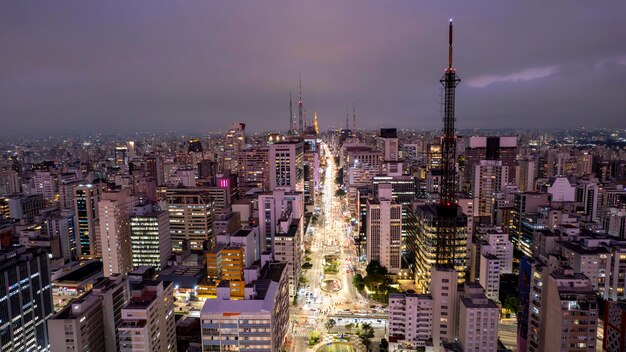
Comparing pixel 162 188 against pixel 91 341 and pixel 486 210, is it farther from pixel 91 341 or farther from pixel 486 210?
pixel 486 210

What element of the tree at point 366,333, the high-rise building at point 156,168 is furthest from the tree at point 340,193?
the tree at point 366,333

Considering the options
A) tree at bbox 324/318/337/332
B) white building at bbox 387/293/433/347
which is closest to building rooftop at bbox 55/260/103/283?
tree at bbox 324/318/337/332

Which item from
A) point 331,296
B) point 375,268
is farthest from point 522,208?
point 331,296

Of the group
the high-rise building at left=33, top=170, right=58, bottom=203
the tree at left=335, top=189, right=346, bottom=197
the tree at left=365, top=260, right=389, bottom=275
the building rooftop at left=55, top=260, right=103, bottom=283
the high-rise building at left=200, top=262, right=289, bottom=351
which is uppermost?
the high-rise building at left=33, top=170, right=58, bottom=203

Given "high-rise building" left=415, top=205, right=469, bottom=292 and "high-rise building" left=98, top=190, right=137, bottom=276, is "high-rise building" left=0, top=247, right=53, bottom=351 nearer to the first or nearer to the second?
"high-rise building" left=98, top=190, right=137, bottom=276

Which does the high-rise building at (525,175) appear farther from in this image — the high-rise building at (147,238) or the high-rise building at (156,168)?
the high-rise building at (156,168)

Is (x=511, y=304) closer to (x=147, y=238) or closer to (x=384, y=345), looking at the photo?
(x=384, y=345)
